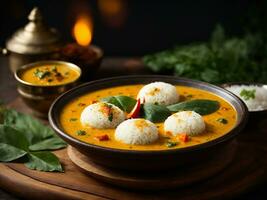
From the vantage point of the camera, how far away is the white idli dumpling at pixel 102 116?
2.93m

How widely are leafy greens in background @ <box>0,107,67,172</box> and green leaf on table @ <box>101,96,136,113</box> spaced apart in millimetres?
400

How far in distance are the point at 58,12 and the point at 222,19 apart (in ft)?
5.83

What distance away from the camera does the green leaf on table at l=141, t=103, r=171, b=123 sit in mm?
3027

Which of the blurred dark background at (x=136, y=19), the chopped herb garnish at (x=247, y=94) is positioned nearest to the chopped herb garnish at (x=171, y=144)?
the chopped herb garnish at (x=247, y=94)

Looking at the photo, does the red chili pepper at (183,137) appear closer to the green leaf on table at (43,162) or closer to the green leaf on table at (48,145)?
the green leaf on table at (43,162)

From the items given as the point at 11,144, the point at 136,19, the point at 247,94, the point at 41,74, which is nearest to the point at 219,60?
the point at 247,94

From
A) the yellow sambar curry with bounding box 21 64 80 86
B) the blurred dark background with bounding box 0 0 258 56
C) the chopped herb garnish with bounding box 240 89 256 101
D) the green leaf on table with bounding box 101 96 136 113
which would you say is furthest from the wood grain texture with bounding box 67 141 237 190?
the blurred dark background with bounding box 0 0 258 56

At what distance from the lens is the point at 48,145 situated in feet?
10.6

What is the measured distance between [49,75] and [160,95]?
3.03 ft

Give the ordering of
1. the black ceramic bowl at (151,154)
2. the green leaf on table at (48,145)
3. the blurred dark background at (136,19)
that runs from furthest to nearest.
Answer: the blurred dark background at (136,19), the green leaf on table at (48,145), the black ceramic bowl at (151,154)

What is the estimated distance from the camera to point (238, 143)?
10.6ft

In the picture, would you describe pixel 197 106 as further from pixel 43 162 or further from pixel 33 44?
pixel 33 44

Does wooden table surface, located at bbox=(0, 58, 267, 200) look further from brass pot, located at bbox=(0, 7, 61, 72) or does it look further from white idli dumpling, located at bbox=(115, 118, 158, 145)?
white idli dumpling, located at bbox=(115, 118, 158, 145)

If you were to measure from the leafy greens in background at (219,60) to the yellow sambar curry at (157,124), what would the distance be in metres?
0.59
